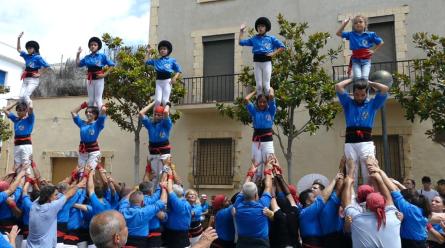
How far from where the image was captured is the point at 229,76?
55.3 ft

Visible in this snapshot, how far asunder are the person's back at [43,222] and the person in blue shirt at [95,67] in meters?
3.55

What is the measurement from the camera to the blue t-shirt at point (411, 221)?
538 centimetres

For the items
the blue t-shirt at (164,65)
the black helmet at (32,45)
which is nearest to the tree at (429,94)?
the blue t-shirt at (164,65)

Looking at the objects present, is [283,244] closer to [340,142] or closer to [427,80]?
[427,80]

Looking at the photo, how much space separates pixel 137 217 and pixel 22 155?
432cm

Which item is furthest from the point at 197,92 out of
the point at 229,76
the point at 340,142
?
the point at 340,142

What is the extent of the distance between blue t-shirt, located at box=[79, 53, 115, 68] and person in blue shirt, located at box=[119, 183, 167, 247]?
4.06 meters

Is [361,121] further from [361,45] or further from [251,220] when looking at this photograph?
[251,220]

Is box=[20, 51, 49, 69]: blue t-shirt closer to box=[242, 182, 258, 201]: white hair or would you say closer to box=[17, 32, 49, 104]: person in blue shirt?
box=[17, 32, 49, 104]: person in blue shirt

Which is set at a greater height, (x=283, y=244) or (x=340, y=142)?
(x=340, y=142)

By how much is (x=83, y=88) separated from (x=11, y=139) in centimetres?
1047

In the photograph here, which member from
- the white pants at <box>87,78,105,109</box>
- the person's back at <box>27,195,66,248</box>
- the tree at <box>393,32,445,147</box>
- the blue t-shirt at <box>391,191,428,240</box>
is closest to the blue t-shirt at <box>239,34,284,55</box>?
the white pants at <box>87,78,105,109</box>

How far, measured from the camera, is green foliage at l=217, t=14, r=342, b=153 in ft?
43.7

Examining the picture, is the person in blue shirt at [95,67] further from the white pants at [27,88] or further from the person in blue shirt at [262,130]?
the person in blue shirt at [262,130]
